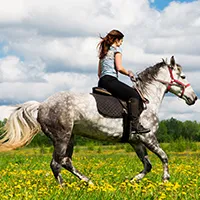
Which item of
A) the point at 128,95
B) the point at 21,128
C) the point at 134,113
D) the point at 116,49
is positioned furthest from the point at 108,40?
the point at 21,128

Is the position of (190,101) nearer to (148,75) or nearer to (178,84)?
(178,84)

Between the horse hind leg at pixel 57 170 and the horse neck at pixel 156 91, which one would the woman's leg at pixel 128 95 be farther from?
the horse hind leg at pixel 57 170

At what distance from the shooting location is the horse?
9.16 m

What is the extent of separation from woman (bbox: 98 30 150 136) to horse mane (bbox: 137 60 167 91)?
0.80 metres

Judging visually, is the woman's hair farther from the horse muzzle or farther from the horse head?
the horse muzzle

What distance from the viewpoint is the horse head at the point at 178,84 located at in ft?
35.9

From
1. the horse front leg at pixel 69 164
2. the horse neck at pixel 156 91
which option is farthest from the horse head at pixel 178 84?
the horse front leg at pixel 69 164

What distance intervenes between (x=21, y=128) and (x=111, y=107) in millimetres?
2121

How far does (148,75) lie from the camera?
10773 millimetres

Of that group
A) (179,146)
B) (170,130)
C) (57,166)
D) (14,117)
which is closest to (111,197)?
(57,166)

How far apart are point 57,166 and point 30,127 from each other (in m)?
1.25

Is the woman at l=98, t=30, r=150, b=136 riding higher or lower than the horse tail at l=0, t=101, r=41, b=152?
higher

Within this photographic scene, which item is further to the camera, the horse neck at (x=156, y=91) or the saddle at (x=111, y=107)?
the horse neck at (x=156, y=91)

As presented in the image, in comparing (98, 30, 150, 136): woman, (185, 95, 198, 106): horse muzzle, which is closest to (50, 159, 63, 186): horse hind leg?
(98, 30, 150, 136): woman
